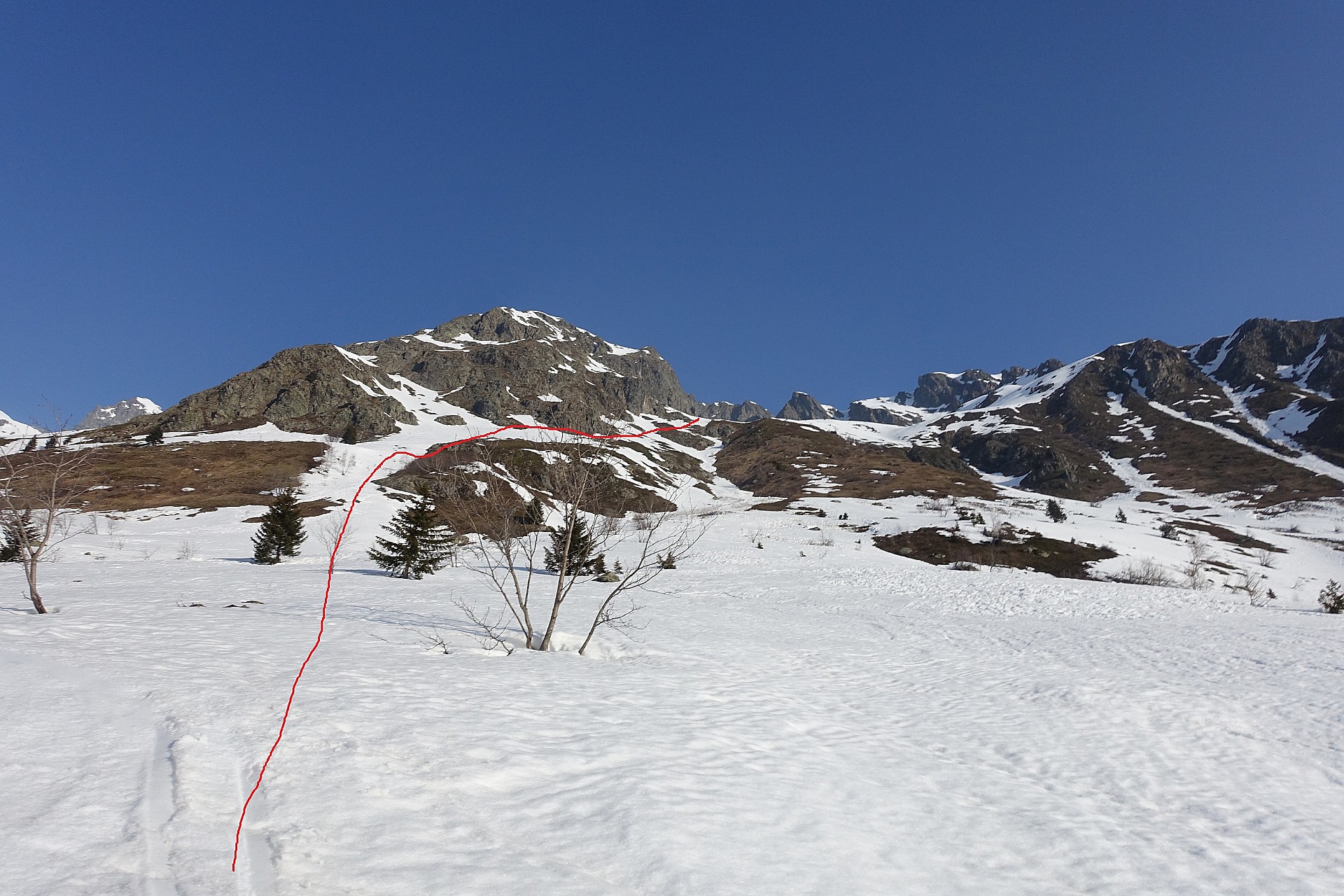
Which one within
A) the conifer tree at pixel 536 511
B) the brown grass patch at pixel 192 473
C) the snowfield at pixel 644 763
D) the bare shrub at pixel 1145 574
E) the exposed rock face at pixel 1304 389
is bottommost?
the snowfield at pixel 644 763

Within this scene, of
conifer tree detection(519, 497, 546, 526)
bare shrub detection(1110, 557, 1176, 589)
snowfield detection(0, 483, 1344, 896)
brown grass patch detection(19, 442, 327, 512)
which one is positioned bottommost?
snowfield detection(0, 483, 1344, 896)

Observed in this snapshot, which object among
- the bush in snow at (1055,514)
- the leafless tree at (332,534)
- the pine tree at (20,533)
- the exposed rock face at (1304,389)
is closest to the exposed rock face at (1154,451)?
the exposed rock face at (1304,389)

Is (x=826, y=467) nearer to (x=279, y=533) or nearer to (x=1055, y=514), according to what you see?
(x=1055, y=514)

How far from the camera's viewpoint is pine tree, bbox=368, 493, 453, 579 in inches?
1122

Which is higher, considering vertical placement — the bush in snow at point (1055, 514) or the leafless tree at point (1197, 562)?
the bush in snow at point (1055, 514)

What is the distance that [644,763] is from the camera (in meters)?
6.74

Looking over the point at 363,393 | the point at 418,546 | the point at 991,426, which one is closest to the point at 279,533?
the point at 418,546

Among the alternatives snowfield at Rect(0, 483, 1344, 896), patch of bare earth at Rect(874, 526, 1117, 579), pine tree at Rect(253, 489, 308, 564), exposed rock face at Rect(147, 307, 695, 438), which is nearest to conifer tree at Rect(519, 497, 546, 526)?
snowfield at Rect(0, 483, 1344, 896)

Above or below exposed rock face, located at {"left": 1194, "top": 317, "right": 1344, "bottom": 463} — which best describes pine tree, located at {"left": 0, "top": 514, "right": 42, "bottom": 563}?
below

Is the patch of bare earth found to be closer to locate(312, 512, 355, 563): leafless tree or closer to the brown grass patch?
locate(312, 512, 355, 563): leafless tree

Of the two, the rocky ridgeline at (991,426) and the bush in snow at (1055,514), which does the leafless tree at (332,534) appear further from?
the bush in snow at (1055,514)

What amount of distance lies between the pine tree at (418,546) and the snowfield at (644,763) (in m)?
11.7

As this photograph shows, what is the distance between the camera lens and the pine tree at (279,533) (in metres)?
31.1

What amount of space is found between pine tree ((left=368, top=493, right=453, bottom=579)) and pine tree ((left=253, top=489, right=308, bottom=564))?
6.00 m
